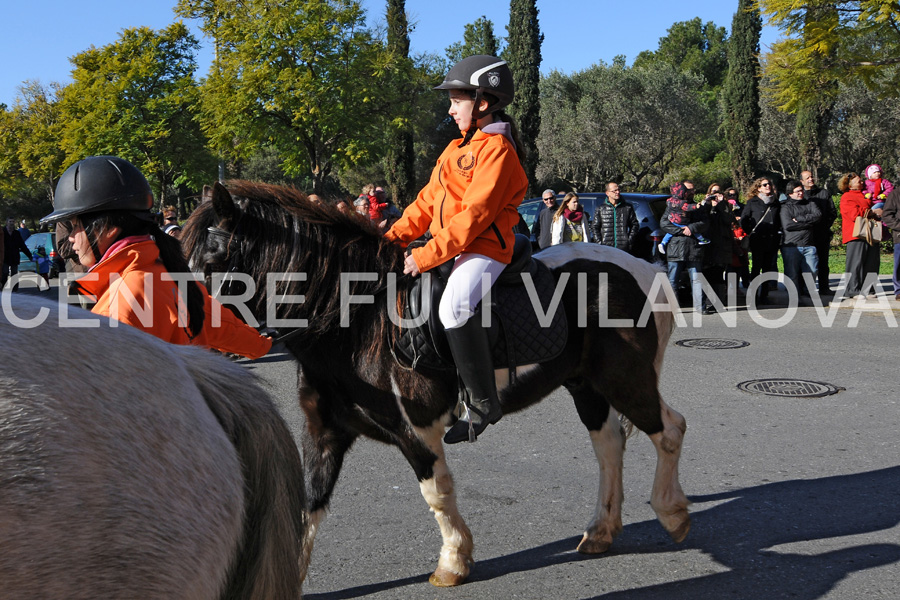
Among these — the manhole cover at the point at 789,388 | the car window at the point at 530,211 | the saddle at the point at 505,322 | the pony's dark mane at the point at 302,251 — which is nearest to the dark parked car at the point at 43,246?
the car window at the point at 530,211

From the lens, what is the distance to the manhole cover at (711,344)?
914 cm

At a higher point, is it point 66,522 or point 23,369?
point 23,369

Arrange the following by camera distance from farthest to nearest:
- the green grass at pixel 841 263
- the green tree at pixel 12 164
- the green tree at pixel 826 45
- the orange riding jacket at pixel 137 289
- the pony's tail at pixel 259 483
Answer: the green tree at pixel 12 164
the green grass at pixel 841 263
the green tree at pixel 826 45
the orange riding jacket at pixel 137 289
the pony's tail at pixel 259 483

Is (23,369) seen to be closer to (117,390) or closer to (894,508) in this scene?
(117,390)

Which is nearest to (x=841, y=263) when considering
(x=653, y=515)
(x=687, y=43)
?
(x=653, y=515)

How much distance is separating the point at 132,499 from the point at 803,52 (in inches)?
713

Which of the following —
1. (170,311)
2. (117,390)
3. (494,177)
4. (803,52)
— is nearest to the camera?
(117,390)

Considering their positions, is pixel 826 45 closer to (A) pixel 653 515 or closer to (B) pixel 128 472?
(A) pixel 653 515

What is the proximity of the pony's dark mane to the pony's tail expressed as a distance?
1.76m

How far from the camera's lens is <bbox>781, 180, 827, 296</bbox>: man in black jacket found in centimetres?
1244

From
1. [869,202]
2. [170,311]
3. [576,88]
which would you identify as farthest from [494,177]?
[576,88]

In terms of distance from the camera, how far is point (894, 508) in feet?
13.7

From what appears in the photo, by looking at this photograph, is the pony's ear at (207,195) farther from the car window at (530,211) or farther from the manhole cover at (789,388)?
the car window at (530,211)

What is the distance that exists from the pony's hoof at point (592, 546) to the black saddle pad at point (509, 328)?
0.98m
